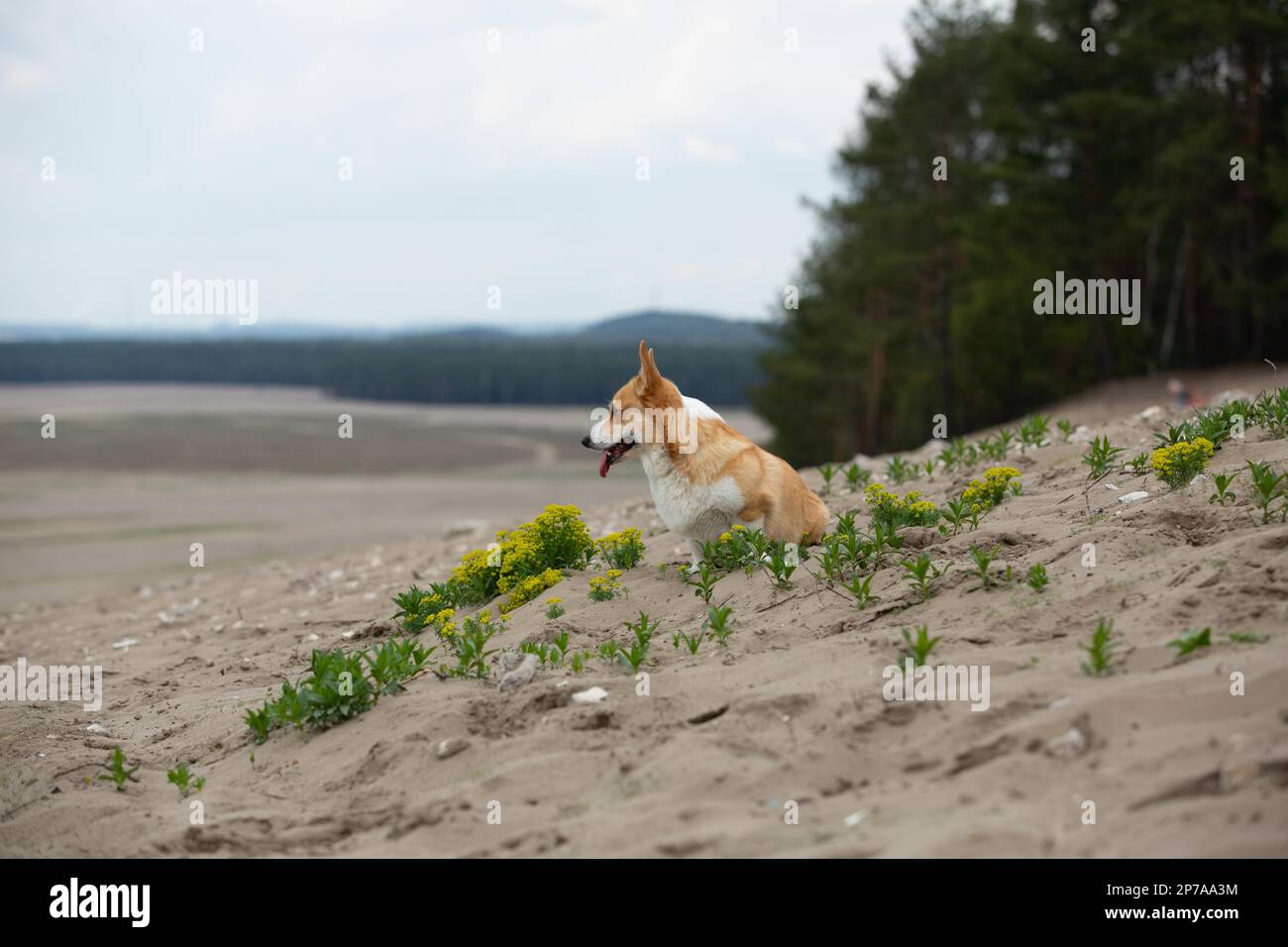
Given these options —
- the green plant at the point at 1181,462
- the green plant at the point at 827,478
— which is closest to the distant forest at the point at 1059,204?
the green plant at the point at 827,478

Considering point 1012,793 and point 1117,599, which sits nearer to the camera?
point 1012,793

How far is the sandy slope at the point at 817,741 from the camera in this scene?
4594mm

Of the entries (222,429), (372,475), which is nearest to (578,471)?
(372,475)

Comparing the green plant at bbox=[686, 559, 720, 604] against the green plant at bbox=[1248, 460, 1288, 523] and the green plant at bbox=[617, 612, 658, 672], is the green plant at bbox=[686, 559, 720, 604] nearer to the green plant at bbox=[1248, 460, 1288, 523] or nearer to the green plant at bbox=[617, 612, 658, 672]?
the green plant at bbox=[617, 612, 658, 672]

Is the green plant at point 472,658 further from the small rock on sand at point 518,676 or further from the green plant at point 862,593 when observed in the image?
the green plant at point 862,593

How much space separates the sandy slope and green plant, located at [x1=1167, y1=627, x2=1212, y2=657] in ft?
0.22

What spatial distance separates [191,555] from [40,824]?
87.1 feet

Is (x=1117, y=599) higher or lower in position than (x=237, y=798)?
higher

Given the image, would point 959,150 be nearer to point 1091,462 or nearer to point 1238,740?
point 1091,462

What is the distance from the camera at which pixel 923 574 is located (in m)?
7.16

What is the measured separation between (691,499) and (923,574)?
7.37ft

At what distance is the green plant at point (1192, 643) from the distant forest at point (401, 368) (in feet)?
316

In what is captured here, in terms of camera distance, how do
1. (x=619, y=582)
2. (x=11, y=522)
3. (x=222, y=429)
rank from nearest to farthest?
1. (x=619, y=582)
2. (x=11, y=522)
3. (x=222, y=429)

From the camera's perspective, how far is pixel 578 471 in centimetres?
5878
